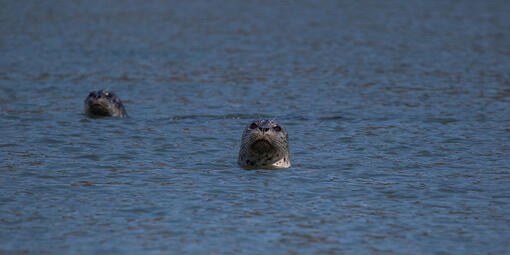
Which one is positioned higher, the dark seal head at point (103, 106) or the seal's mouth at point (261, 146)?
the dark seal head at point (103, 106)

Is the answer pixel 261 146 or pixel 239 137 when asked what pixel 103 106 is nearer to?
pixel 239 137

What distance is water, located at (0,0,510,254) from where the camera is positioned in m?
12.2

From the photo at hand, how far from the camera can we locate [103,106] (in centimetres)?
2247

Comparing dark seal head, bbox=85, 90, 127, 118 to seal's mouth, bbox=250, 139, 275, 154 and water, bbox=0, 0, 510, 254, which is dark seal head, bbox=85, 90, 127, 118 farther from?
seal's mouth, bbox=250, 139, 275, 154

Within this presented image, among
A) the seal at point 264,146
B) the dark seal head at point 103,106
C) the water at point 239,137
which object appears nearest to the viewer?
the water at point 239,137

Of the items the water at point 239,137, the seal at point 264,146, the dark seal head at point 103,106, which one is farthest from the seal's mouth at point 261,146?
the dark seal head at point 103,106

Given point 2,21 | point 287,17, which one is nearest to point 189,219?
point 2,21

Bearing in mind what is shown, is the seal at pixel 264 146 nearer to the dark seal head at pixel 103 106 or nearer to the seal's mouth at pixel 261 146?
the seal's mouth at pixel 261 146

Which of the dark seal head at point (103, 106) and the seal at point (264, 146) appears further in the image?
the dark seal head at point (103, 106)

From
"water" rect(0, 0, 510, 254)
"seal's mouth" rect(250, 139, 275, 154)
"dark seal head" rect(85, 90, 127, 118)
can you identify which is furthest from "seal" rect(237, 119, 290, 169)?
"dark seal head" rect(85, 90, 127, 118)

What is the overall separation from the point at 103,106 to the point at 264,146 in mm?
7580

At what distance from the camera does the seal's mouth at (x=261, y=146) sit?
16.0 metres

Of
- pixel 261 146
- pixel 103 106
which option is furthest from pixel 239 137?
pixel 103 106

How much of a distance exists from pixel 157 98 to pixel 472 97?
9387 millimetres
